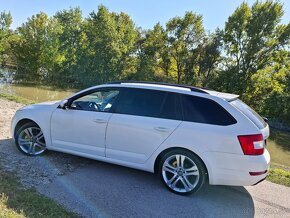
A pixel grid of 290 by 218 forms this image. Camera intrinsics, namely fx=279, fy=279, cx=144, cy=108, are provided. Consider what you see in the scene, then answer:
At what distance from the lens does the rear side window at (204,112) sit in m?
3.98

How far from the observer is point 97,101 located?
16.1ft

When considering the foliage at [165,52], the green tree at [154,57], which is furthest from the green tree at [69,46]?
the green tree at [154,57]

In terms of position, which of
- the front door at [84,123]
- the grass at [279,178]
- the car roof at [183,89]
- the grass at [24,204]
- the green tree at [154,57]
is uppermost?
the green tree at [154,57]

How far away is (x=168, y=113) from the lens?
4.31 metres

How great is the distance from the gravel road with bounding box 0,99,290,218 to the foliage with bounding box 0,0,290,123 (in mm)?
21484

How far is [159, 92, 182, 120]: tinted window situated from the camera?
4254mm

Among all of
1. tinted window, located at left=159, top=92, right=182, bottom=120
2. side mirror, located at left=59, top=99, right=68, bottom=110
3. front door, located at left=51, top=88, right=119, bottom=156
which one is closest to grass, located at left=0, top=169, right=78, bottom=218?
front door, located at left=51, top=88, right=119, bottom=156

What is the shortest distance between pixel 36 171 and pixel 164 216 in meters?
2.26

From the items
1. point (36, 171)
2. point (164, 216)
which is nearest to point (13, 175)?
point (36, 171)

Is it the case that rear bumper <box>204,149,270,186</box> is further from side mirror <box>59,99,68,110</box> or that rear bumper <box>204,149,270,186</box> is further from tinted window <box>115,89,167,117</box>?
side mirror <box>59,99,68,110</box>

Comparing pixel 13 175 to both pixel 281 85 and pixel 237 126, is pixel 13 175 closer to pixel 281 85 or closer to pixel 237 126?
pixel 237 126

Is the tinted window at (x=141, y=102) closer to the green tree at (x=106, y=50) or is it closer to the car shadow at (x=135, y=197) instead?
→ the car shadow at (x=135, y=197)

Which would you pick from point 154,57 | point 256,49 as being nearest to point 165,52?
point 154,57

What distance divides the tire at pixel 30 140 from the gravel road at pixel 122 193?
15 centimetres
